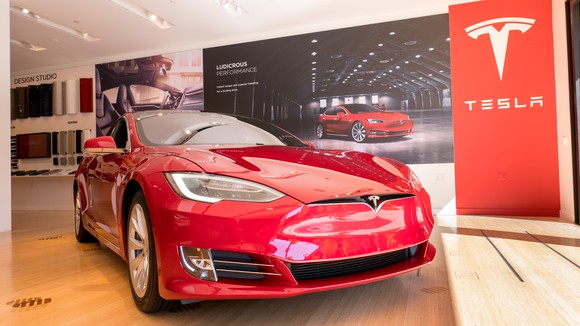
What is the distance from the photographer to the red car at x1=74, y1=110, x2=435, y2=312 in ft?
4.25

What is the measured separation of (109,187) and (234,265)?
3.54 ft

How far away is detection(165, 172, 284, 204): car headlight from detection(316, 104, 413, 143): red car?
466 cm

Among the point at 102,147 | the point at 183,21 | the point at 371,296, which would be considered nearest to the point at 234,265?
the point at 371,296

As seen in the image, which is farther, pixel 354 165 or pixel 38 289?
pixel 38 289

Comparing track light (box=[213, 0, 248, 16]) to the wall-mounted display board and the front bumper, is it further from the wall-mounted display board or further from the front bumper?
the front bumper

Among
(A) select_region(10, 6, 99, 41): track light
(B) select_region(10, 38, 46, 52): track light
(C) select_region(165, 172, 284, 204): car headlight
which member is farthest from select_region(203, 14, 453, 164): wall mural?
(C) select_region(165, 172, 284, 204): car headlight

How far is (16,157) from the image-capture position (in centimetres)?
825

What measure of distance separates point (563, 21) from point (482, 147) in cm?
166

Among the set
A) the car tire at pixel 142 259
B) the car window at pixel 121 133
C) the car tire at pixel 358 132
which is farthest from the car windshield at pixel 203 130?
the car tire at pixel 358 132

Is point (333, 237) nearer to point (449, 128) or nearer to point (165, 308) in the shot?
point (165, 308)

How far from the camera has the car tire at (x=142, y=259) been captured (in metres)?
1.47

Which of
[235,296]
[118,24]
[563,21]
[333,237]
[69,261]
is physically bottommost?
[69,261]

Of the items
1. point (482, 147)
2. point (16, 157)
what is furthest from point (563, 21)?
point (16, 157)

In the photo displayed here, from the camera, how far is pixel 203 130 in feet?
7.00
